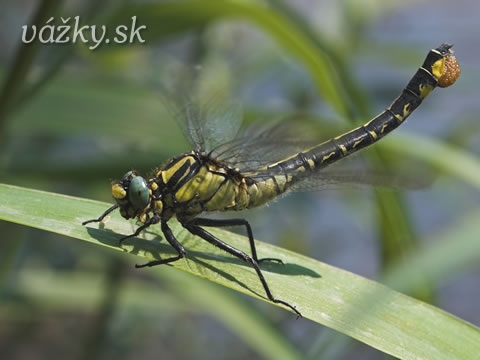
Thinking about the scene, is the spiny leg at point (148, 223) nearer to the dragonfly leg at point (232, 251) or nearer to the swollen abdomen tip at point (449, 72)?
the dragonfly leg at point (232, 251)

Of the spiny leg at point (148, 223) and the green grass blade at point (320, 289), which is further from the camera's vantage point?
the spiny leg at point (148, 223)

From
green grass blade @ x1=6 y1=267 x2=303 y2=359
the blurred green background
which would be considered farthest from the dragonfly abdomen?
green grass blade @ x1=6 y1=267 x2=303 y2=359

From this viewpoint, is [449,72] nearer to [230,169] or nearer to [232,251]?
[230,169]

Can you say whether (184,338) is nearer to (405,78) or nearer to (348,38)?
(348,38)

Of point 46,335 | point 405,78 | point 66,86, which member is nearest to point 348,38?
point 405,78

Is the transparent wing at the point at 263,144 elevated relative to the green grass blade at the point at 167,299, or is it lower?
elevated

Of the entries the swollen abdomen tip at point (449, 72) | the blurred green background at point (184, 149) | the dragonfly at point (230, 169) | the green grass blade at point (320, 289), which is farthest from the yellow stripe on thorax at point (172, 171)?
the swollen abdomen tip at point (449, 72)

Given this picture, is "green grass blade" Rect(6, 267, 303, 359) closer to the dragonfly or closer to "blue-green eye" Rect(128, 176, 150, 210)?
the dragonfly
